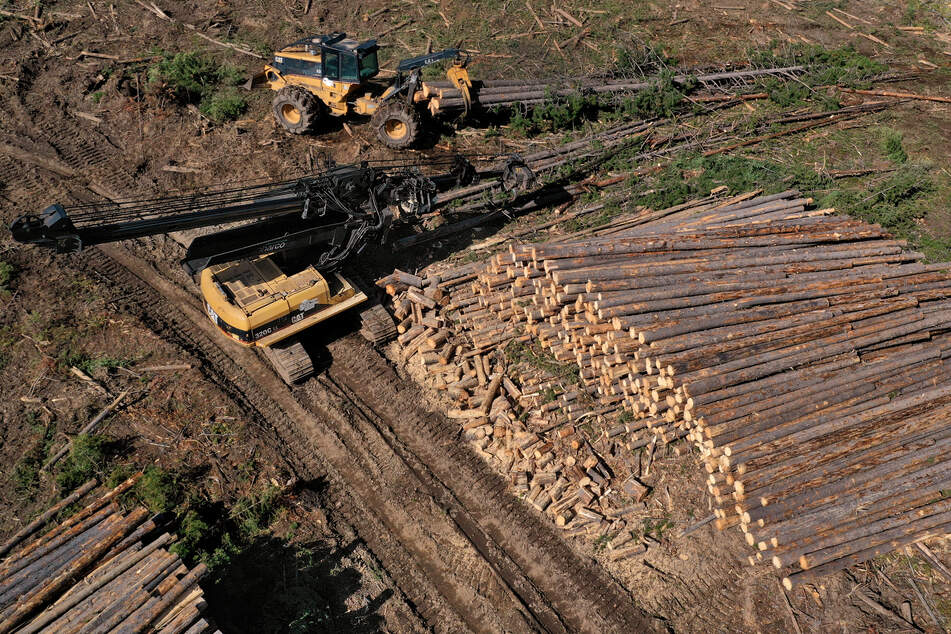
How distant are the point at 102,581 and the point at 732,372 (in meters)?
10.9

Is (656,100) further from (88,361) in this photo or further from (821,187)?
(88,361)

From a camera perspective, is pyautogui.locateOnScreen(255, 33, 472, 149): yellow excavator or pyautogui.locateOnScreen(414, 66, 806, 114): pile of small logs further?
pyautogui.locateOnScreen(414, 66, 806, 114): pile of small logs

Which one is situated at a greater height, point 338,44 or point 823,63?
point 338,44

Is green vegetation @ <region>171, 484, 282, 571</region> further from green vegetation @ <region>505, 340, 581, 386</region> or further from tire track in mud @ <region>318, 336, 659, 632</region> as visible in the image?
green vegetation @ <region>505, 340, 581, 386</region>

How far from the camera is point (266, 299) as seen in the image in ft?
46.4

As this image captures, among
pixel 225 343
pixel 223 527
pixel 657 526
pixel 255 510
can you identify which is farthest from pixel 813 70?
pixel 223 527

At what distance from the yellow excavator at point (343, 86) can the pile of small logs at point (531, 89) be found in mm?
382

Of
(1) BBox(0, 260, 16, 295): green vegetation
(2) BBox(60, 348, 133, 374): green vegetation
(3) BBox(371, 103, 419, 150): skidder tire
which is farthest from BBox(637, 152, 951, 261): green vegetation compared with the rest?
(1) BBox(0, 260, 16, 295): green vegetation

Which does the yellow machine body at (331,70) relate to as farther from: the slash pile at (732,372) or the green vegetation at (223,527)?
the green vegetation at (223,527)

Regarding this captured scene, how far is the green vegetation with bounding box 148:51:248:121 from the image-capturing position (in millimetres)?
22453

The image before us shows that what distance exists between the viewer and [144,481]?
41.4 ft

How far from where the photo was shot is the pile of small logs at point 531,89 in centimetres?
2066

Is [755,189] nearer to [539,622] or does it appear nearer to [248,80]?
[539,622]

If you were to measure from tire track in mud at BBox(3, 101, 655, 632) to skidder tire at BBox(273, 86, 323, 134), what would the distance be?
710 cm
